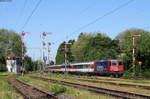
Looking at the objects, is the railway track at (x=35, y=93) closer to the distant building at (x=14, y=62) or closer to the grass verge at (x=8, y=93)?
the grass verge at (x=8, y=93)

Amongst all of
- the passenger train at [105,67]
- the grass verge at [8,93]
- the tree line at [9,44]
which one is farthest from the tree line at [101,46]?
the grass verge at [8,93]

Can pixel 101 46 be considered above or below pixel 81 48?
below

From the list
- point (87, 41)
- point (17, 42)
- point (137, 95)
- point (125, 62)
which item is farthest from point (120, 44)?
point (137, 95)

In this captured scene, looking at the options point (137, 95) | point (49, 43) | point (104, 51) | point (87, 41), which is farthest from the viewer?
point (87, 41)

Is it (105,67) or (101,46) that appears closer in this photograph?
(105,67)

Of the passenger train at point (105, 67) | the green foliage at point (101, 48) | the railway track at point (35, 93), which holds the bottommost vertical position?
the railway track at point (35, 93)

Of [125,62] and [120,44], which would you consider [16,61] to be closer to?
[120,44]

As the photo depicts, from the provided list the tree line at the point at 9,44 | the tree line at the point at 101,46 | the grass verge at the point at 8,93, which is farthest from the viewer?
the tree line at the point at 9,44

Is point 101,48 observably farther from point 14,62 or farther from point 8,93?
point 8,93

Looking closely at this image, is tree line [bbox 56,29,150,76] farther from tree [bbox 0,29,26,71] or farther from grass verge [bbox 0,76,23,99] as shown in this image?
grass verge [bbox 0,76,23,99]

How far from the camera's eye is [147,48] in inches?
2218

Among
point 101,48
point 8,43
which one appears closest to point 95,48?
point 101,48

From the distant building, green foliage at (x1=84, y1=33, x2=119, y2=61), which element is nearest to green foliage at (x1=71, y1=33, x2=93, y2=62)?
green foliage at (x1=84, y1=33, x2=119, y2=61)

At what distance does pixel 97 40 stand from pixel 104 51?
766 centimetres
